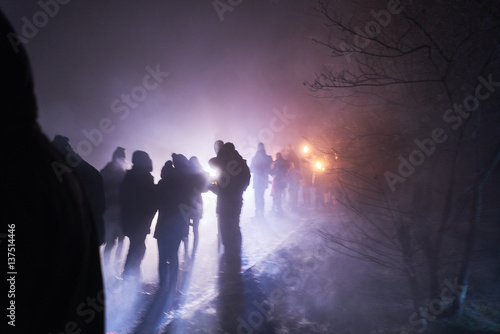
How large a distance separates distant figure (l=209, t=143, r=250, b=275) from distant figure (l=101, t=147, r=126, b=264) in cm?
232

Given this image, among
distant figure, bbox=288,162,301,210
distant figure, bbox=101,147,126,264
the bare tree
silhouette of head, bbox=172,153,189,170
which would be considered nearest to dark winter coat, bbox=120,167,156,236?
silhouette of head, bbox=172,153,189,170

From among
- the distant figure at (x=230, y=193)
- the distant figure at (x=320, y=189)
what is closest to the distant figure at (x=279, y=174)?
the distant figure at (x=320, y=189)

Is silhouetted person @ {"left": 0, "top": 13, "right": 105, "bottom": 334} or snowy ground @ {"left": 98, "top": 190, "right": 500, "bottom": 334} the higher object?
silhouetted person @ {"left": 0, "top": 13, "right": 105, "bottom": 334}

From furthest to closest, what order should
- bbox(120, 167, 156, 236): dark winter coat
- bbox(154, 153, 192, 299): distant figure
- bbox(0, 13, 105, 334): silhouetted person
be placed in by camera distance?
bbox(120, 167, 156, 236): dark winter coat
bbox(154, 153, 192, 299): distant figure
bbox(0, 13, 105, 334): silhouetted person

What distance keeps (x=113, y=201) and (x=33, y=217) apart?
6034 millimetres

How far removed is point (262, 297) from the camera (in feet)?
15.0

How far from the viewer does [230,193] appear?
6.12m

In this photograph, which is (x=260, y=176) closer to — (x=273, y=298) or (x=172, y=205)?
(x=172, y=205)

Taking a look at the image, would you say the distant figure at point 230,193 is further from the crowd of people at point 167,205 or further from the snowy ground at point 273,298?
the snowy ground at point 273,298

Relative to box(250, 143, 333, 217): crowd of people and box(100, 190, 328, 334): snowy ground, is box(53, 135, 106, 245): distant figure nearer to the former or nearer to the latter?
box(100, 190, 328, 334): snowy ground

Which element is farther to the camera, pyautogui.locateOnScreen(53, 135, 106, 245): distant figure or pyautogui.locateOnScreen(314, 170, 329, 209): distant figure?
pyautogui.locateOnScreen(314, 170, 329, 209): distant figure

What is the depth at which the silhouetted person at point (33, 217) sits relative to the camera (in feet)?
2.24

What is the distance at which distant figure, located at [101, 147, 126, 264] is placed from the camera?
18.9ft

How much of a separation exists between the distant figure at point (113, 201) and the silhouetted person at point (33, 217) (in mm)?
5671
